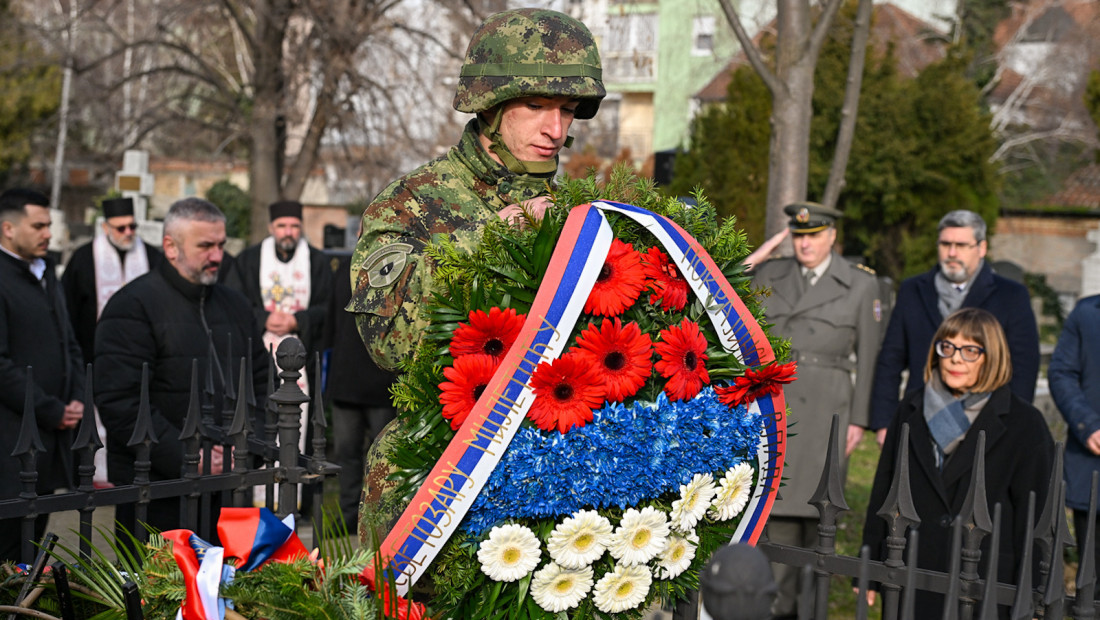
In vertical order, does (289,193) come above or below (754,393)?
above

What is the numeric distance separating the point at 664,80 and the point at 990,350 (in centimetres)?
3431

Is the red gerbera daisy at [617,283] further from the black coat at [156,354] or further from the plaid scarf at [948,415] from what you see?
the black coat at [156,354]

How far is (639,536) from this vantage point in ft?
6.78

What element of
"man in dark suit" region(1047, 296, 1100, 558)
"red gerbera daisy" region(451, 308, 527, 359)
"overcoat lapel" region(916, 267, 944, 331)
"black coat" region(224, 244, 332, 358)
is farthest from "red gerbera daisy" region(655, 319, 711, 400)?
"black coat" region(224, 244, 332, 358)

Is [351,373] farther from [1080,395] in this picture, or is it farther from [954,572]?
[954,572]

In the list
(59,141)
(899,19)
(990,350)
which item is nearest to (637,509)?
(990,350)

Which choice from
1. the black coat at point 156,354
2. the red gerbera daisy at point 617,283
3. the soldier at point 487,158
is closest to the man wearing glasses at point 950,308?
the black coat at point 156,354

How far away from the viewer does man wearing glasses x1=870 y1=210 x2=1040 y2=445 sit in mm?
5262

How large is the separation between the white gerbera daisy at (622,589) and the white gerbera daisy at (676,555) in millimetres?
41

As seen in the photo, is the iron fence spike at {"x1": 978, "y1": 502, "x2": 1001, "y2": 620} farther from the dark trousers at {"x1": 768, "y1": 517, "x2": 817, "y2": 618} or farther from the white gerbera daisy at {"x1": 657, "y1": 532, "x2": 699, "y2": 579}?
the dark trousers at {"x1": 768, "y1": 517, "x2": 817, "y2": 618}

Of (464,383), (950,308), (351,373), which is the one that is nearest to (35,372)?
(351,373)

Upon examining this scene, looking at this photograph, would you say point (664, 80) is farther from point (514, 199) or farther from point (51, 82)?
point (514, 199)

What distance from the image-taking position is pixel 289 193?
14.8 meters

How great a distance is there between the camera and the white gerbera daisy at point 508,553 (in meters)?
2.00
